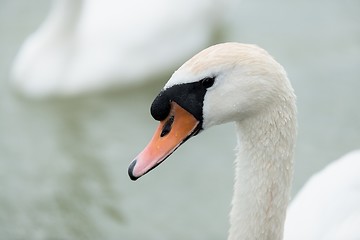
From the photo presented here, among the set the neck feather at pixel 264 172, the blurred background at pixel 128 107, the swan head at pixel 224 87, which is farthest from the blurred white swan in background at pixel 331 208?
the blurred background at pixel 128 107

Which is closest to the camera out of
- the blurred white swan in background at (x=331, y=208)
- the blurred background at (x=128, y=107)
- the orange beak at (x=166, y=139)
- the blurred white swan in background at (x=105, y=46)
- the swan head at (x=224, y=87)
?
the swan head at (x=224, y=87)

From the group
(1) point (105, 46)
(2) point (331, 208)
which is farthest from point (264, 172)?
(1) point (105, 46)

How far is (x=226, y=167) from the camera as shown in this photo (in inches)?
188

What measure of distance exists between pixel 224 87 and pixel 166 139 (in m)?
0.27

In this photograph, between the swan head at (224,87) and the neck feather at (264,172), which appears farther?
the neck feather at (264,172)

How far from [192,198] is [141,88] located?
3.97 ft

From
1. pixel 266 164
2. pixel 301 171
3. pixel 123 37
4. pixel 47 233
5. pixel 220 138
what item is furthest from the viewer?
pixel 123 37

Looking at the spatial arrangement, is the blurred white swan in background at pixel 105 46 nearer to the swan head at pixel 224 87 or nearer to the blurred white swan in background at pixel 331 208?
the blurred white swan in background at pixel 331 208

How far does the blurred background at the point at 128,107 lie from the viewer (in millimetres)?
4496

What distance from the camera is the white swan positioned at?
8.29 feet

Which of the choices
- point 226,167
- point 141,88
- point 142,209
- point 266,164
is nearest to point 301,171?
point 226,167

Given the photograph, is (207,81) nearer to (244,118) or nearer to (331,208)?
(244,118)

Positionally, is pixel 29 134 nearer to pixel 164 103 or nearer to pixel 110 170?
pixel 110 170

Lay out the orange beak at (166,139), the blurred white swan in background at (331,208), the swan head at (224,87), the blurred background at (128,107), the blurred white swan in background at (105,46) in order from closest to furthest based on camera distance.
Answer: the swan head at (224,87) → the orange beak at (166,139) → the blurred white swan in background at (331,208) → the blurred background at (128,107) → the blurred white swan in background at (105,46)
